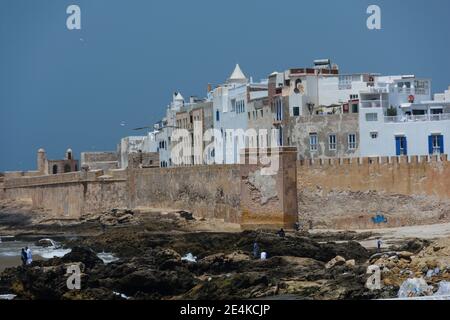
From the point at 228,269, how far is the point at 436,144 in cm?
1255

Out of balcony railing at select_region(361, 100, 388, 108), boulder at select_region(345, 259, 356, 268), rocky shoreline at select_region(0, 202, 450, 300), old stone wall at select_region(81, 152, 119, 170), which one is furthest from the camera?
old stone wall at select_region(81, 152, 119, 170)

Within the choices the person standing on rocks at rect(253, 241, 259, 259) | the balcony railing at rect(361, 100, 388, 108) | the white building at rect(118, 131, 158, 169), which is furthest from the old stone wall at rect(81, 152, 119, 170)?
the person standing on rocks at rect(253, 241, 259, 259)

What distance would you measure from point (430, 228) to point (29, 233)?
24.0m

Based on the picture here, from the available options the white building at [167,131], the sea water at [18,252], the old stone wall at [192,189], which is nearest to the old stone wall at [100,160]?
the white building at [167,131]

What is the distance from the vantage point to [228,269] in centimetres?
3297

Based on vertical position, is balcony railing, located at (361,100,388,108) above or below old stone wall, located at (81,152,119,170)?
above

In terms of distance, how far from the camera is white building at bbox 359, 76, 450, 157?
139ft

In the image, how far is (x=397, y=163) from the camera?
40.8m

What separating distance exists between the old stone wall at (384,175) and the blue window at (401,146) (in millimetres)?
1905

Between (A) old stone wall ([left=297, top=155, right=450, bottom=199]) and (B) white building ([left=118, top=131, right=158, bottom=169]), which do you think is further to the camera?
(B) white building ([left=118, top=131, right=158, bottom=169])

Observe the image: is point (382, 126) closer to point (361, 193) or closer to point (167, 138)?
point (361, 193)

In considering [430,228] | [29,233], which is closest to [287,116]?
[430,228]

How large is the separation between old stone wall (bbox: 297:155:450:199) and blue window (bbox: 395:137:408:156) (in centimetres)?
190

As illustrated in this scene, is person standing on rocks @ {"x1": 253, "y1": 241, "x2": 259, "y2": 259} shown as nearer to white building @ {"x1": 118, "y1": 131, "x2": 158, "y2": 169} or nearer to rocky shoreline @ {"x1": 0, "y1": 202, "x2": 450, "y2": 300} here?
rocky shoreline @ {"x1": 0, "y1": 202, "x2": 450, "y2": 300}
